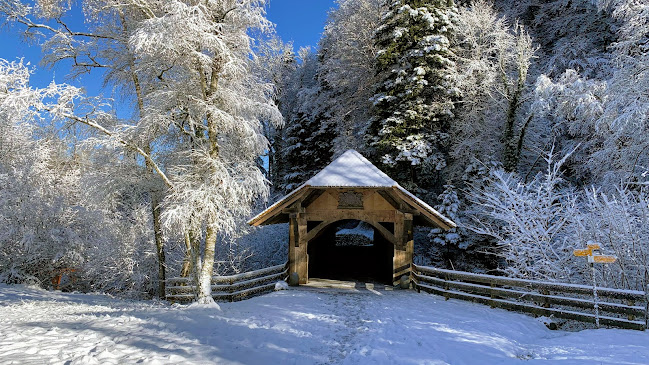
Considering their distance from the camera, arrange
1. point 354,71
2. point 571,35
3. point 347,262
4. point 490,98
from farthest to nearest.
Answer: point 354,71
point 347,262
point 571,35
point 490,98

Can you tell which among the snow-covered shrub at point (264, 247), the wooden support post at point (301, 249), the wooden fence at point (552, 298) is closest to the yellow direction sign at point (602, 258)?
the wooden fence at point (552, 298)

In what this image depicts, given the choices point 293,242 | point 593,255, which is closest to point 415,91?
point 293,242

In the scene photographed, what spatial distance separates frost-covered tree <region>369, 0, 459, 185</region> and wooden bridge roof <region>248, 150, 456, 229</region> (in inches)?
174

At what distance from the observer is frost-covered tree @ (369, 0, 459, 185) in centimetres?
1588

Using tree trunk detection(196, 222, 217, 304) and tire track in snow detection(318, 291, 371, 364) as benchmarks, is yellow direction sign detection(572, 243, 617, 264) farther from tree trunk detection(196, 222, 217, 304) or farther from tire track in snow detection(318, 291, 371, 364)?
tree trunk detection(196, 222, 217, 304)

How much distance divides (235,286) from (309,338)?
473 centimetres

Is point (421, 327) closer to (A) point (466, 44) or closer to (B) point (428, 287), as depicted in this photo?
(B) point (428, 287)

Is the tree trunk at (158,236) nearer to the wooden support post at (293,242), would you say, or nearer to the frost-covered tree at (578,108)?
the wooden support post at (293,242)

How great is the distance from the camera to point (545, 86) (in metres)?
13.2

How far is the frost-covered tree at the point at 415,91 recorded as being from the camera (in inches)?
625

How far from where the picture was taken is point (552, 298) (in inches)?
→ 320

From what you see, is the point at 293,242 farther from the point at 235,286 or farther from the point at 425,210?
the point at 425,210

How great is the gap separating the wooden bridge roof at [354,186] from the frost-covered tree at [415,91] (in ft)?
14.5

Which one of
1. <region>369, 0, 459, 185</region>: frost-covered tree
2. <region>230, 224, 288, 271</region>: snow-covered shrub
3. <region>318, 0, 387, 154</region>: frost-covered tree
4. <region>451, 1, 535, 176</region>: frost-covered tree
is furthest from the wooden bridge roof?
<region>318, 0, 387, 154</region>: frost-covered tree
